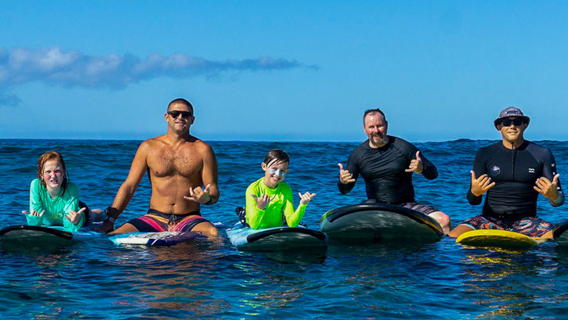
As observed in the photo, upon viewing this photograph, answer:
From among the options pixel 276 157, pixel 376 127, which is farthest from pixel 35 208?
pixel 376 127

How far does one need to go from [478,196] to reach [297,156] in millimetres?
20248

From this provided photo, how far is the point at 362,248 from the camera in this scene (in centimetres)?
1037

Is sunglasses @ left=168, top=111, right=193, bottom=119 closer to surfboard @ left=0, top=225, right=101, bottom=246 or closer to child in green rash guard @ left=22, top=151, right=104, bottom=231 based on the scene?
child in green rash guard @ left=22, top=151, right=104, bottom=231

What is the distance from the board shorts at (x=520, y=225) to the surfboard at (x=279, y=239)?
256cm

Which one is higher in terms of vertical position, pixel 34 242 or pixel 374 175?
pixel 374 175

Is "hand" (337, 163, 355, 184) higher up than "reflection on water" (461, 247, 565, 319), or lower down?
higher up

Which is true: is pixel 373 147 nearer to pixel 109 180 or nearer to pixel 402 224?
pixel 402 224

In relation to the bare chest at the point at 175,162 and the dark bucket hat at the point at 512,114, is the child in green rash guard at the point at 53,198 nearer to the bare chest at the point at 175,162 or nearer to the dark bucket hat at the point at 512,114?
the bare chest at the point at 175,162

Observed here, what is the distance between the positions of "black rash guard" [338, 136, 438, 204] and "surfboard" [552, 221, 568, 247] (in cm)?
198

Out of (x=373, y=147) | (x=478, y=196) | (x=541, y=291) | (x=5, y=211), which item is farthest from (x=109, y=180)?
(x=541, y=291)

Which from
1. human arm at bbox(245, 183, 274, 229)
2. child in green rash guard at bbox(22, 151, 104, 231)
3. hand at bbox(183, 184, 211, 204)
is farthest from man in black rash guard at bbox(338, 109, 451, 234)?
child in green rash guard at bbox(22, 151, 104, 231)

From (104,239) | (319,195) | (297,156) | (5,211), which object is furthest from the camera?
(297,156)

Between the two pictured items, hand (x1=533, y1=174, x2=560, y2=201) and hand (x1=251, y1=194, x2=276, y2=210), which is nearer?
hand (x1=251, y1=194, x2=276, y2=210)

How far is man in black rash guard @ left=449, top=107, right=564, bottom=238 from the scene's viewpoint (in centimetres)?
1022
